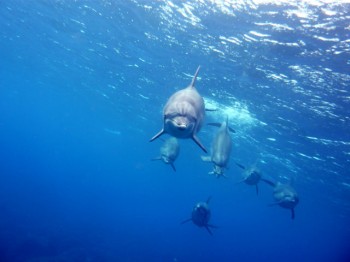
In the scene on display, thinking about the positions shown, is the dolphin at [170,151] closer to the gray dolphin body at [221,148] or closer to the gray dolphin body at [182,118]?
the gray dolphin body at [221,148]

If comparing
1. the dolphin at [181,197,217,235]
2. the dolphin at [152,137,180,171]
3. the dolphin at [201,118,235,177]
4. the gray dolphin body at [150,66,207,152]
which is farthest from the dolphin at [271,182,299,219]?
the gray dolphin body at [150,66,207,152]

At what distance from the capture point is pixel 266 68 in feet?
48.0

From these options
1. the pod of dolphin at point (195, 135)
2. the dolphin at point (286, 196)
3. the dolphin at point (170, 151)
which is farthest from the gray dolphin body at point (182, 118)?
the dolphin at point (286, 196)

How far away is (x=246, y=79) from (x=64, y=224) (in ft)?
85.6

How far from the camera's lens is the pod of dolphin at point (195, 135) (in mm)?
4410

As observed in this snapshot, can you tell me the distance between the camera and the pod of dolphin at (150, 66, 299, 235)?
4.41 metres

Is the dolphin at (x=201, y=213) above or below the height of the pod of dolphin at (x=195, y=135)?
below

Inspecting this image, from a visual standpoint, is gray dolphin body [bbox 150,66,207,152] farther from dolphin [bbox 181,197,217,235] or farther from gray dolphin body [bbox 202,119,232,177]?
dolphin [bbox 181,197,217,235]

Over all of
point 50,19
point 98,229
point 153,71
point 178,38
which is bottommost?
point 98,229

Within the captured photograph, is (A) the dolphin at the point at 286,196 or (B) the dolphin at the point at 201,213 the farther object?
(A) the dolphin at the point at 286,196

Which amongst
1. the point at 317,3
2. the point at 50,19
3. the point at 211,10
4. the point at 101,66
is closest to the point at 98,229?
the point at 101,66

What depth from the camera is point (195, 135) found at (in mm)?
4719

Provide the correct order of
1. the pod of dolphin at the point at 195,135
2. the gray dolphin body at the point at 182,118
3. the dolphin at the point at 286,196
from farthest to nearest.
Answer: the dolphin at the point at 286,196
the pod of dolphin at the point at 195,135
the gray dolphin body at the point at 182,118

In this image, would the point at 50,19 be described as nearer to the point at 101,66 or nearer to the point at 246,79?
the point at 101,66
